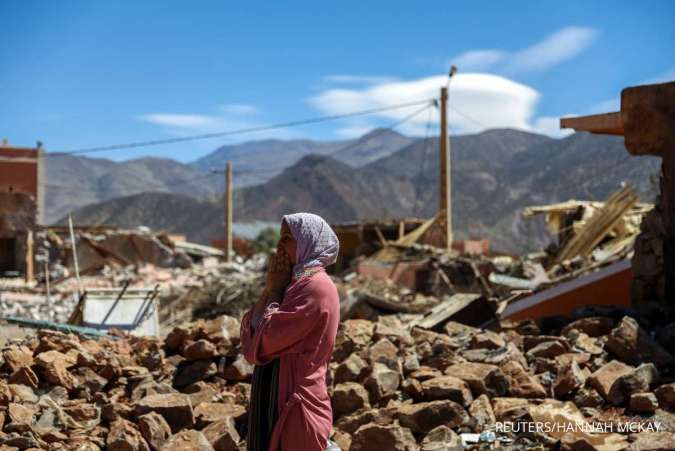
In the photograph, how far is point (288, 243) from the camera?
2963mm

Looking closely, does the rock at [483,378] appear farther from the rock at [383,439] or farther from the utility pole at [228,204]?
the utility pole at [228,204]

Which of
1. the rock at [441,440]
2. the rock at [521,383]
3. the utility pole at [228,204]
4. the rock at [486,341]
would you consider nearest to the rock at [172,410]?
Answer: the rock at [441,440]

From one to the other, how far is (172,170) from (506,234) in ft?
312

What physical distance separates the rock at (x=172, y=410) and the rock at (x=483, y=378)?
1898 mm

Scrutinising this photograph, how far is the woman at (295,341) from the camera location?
2.79 meters

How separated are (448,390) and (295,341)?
6.92 feet

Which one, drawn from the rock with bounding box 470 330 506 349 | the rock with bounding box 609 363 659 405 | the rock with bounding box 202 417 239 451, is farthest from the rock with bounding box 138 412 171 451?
the rock with bounding box 609 363 659 405

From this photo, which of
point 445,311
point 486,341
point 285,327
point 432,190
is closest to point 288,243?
point 285,327

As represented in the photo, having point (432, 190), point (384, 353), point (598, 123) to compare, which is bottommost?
point (384, 353)

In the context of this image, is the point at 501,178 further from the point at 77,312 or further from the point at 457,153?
the point at 77,312

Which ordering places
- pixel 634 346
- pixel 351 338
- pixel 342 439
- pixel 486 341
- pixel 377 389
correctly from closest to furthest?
pixel 342 439 < pixel 377 389 < pixel 634 346 < pixel 486 341 < pixel 351 338

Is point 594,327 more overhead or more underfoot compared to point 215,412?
more overhead

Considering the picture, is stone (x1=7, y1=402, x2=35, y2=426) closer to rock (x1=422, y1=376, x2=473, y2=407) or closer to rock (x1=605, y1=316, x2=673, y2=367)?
rock (x1=422, y1=376, x2=473, y2=407)

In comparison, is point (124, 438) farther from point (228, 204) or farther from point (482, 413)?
point (228, 204)
